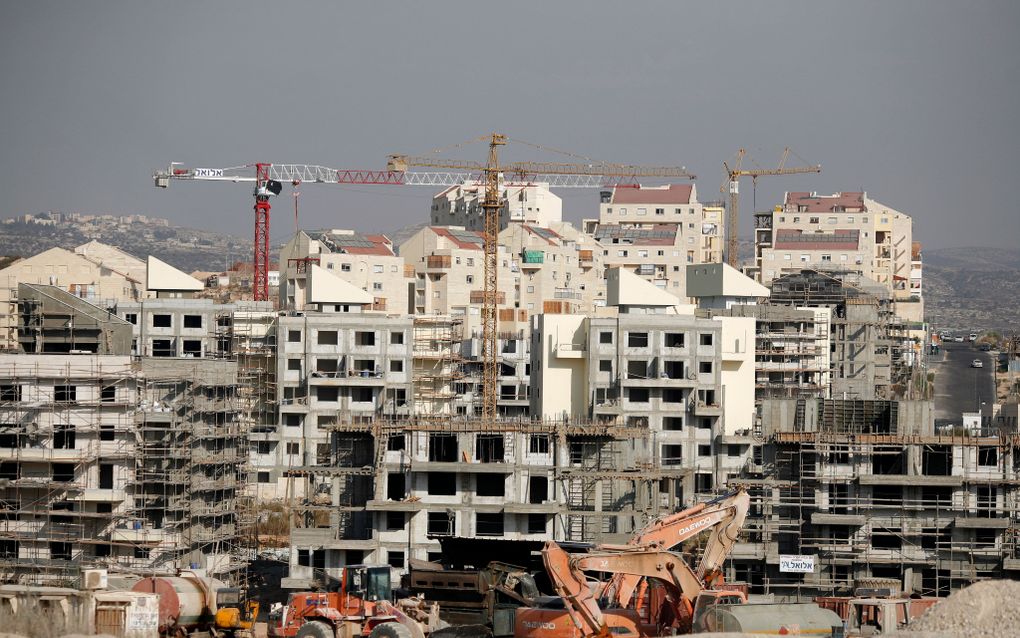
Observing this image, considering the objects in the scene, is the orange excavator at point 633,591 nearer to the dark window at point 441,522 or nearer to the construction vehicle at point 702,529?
the construction vehicle at point 702,529

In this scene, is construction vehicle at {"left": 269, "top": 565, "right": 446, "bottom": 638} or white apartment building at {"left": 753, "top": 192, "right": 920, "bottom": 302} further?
white apartment building at {"left": 753, "top": 192, "right": 920, "bottom": 302}

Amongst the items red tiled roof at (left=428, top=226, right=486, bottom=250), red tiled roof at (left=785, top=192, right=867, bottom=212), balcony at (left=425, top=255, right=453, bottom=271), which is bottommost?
balcony at (left=425, top=255, right=453, bottom=271)

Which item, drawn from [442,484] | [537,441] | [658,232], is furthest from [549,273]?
[442,484]

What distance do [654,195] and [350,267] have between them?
164 feet

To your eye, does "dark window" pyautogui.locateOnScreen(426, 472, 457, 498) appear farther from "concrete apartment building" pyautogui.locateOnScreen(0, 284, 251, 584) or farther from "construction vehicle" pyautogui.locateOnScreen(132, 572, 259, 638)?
"construction vehicle" pyautogui.locateOnScreen(132, 572, 259, 638)

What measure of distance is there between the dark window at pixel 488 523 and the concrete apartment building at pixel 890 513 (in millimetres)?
8122

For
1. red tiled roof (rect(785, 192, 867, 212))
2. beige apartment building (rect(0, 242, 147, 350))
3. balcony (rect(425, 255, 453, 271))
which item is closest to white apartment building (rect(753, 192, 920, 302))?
red tiled roof (rect(785, 192, 867, 212))

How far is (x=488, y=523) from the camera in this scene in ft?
183

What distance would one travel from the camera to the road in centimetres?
10669

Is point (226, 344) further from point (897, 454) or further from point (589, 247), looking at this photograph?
point (589, 247)

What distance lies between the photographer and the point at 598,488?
5672 centimetres

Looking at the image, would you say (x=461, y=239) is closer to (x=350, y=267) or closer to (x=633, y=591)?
(x=350, y=267)

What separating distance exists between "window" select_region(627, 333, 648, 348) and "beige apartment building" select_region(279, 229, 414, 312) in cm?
3725

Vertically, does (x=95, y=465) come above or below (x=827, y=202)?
below
